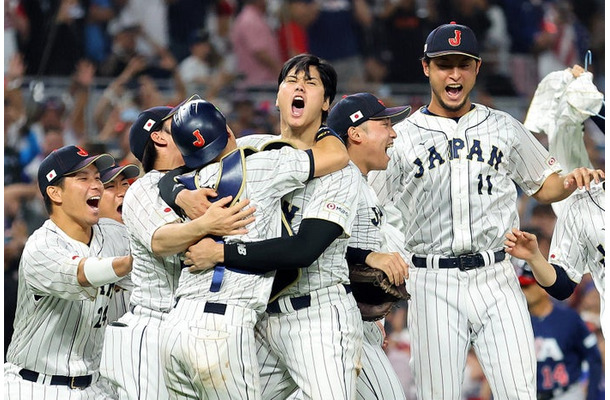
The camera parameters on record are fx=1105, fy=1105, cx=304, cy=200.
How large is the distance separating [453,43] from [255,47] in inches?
221

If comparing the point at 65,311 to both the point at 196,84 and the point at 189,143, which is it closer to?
the point at 189,143

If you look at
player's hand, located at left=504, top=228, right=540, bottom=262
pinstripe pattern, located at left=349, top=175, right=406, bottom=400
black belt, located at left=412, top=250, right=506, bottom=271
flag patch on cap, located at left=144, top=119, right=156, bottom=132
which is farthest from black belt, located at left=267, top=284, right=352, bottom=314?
flag patch on cap, located at left=144, top=119, right=156, bottom=132

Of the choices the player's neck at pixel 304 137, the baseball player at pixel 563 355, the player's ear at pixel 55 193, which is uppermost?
the player's neck at pixel 304 137

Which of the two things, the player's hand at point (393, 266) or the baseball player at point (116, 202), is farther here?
the baseball player at point (116, 202)

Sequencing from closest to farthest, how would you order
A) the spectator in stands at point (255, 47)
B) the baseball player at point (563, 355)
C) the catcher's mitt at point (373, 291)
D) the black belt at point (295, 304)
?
the black belt at point (295, 304), the catcher's mitt at point (373, 291), the baseball player at point (563, 355), the spectator in stands at point (255, 47)

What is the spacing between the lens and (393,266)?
4.44m

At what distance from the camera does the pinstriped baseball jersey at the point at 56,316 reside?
193 inches

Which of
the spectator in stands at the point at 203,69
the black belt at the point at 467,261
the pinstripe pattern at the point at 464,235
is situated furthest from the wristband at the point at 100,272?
the spectator in stands at the point at 203,69

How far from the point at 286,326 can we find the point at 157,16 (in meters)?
6.60

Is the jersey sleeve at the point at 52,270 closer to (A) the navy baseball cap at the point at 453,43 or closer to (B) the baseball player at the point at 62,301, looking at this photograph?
(B) the baseball player at the point at 62,301

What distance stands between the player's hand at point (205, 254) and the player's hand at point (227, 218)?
4 centimetres

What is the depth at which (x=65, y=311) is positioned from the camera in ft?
16.6

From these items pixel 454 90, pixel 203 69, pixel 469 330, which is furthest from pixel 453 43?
pixel 203 69

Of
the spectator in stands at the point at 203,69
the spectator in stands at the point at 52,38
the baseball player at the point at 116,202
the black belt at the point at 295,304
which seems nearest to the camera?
the black belt at the point at 295,304
